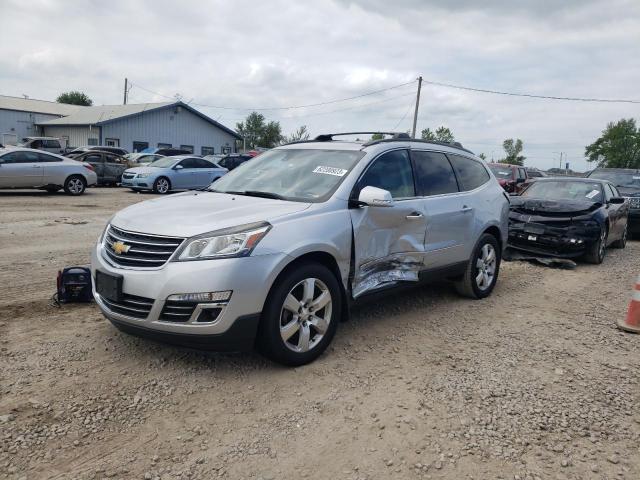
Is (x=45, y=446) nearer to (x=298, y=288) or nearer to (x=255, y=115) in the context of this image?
(x=298, y=288)

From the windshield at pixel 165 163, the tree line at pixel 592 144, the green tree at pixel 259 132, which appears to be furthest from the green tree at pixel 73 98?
the windshield at pixel 165 163

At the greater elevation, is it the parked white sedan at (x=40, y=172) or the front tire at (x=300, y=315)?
the parked white sedan at (x=40, y=172)

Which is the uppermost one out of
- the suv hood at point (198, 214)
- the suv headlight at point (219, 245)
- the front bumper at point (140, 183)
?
the suv hood at point (198, 214)

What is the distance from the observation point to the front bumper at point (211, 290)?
3363 millimetres

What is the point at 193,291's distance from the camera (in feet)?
11.0

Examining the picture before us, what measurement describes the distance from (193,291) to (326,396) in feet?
3.73

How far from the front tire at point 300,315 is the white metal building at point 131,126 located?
3498 cm

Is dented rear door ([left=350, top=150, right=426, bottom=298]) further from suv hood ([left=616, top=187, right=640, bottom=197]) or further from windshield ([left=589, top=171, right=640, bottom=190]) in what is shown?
windshield ([left=589, top=171, right=640, bottom=190])

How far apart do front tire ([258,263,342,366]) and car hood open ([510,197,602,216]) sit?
19.8 feet

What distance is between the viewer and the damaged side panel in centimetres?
429

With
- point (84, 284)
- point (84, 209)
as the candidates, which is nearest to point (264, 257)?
point (84, 284)

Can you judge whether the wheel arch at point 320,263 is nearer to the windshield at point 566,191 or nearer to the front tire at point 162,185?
the windshield at point 566,191

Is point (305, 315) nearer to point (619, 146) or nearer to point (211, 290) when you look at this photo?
point (211, 290)

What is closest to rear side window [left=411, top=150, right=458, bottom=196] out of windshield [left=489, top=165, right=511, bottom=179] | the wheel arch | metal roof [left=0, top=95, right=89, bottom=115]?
the wheel arch
